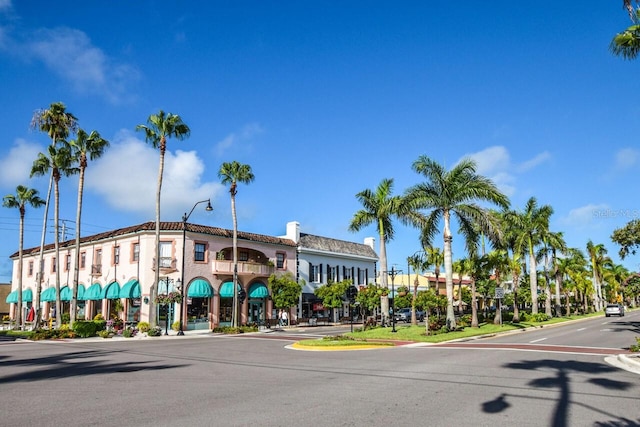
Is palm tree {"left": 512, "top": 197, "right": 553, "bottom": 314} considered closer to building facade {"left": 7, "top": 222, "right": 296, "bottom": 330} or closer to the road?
building facade {"left": 7, "top": 222, "right": 296, "bottom": 330}

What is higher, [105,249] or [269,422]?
[105,249]

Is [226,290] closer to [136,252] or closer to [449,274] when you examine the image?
[136,252]

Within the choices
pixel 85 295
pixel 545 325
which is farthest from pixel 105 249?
pixel 545 325

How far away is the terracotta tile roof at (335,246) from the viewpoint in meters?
51.8

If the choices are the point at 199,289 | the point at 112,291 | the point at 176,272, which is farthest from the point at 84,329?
the point at 199,289

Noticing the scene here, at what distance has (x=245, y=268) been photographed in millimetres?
42969

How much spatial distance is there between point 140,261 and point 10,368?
25163mm

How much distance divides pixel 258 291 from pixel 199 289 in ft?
21.2

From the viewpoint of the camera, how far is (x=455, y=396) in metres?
9.62

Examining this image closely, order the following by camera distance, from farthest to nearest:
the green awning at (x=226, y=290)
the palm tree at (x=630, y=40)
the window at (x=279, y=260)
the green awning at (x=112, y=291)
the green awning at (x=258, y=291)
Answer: the window at (x=279, y=260) < the green awning at (x=258, y=291) < the green awning at (x=226, y=290) < the green awning at (x=112, y=291) < the palm tree at (x=630, y=40)

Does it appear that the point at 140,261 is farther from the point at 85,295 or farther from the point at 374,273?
the point at 374,273

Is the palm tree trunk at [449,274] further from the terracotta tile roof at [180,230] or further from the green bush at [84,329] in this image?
the green bush at [84,329]

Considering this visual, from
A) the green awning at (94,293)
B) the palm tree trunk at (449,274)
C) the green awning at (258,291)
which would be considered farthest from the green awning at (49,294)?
the palm tree trunk at (449,274)

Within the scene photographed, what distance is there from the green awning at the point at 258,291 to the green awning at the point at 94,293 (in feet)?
42.6
